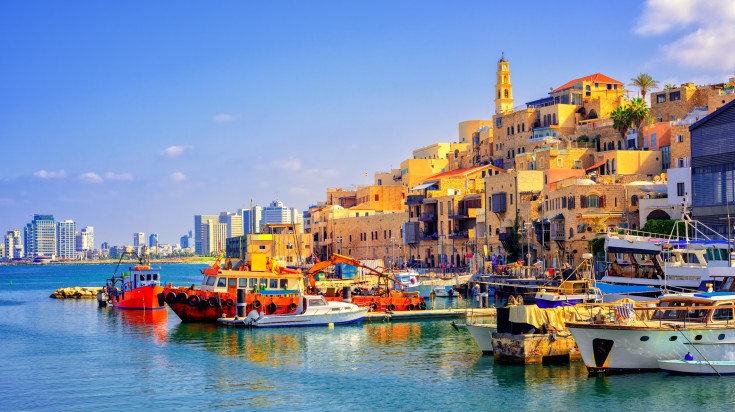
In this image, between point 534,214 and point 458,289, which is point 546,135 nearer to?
point 534,214

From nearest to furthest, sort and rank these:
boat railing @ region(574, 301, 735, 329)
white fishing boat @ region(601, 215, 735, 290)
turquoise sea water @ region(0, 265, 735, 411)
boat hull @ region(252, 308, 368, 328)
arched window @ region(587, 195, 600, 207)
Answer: turquoise sea water @ region(0, 265, 735, 411)
boat railing @ region(574, 301, 735, 329)
white fishing boat @ region(601, 215, 735, 290)
boat hull @ region(252, 308, 368, 328)
arched window @ region(587, 195, 600, 207)

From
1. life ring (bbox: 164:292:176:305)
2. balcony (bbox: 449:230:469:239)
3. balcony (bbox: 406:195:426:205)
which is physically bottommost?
life ring (bbox: 164:292:176:305)

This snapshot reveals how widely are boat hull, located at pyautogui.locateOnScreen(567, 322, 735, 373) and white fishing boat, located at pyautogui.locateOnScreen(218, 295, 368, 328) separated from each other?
19.6m

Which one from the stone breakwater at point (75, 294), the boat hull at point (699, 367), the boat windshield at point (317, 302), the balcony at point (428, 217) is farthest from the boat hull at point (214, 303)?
the balcony at point (428, 217)

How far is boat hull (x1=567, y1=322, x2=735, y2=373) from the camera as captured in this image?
96.8 ft

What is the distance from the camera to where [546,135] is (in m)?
97.2

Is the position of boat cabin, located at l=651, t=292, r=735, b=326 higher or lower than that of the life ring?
higher

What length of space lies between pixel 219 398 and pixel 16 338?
24.1 meters

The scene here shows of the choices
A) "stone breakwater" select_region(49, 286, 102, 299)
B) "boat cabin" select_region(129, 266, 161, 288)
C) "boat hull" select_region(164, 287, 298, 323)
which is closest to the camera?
"boat hull" select_region(164, 287, 298, 323)

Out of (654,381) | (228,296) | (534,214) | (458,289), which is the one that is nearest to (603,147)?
(534,214)

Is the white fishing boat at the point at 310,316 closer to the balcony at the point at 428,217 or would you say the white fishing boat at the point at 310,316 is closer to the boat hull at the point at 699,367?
the boat hull at the point at 699,367

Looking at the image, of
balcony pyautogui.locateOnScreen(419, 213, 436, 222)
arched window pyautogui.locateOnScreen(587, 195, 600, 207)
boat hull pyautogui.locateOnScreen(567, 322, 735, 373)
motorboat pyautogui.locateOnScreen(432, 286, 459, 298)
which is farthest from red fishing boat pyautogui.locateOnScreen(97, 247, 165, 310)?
Answer: boat hull pyautogui.locateOnScreen(567, 322, 735, 373)

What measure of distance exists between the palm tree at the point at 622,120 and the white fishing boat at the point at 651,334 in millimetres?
59301

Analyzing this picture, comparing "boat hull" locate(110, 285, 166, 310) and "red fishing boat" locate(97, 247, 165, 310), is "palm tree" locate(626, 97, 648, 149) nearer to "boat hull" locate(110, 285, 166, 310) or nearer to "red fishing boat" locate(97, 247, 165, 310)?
"red fishing boat" locate(97, 247, 165, 310)
